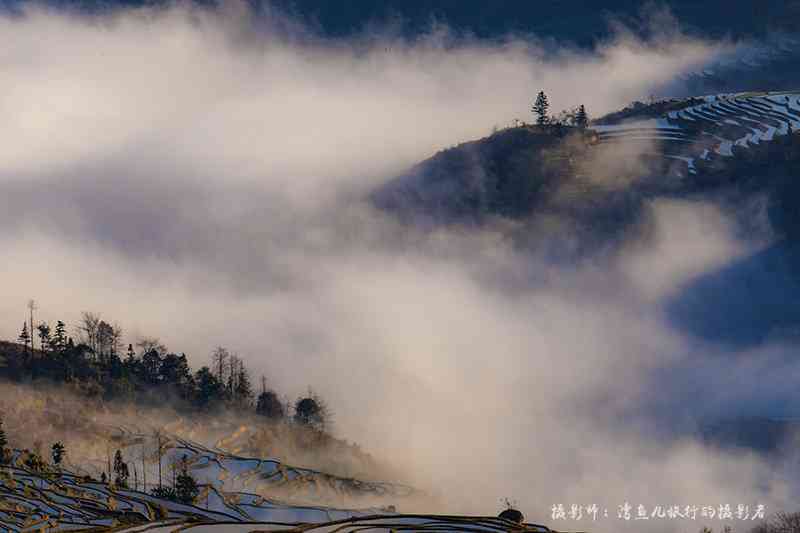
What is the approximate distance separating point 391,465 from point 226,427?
28.2 metres

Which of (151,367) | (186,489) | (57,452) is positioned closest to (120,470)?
(57,452)

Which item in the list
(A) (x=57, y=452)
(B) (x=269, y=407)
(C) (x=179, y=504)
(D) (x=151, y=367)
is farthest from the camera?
(B) (x=269, y=407)

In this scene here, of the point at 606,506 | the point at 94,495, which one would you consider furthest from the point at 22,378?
the point at 606,506

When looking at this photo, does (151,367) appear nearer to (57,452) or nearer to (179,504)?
(57,452)

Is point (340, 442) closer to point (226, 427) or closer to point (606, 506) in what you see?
point (226, 427)

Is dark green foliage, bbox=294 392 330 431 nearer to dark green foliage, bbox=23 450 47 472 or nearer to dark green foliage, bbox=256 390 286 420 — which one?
dark green foliage, bbox=256 390 286 420

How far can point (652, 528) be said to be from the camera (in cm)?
17012

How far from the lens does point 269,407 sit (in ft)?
606

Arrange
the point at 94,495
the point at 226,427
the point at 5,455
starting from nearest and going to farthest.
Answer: the point at 94,495, the point at 5,455, the point at 226,427

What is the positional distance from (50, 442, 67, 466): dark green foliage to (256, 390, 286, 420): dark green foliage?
39.6m

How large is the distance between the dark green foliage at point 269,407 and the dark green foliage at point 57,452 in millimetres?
39648

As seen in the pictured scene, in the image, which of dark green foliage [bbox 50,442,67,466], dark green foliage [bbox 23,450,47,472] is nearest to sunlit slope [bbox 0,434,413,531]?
dark green foliage [bbox 23,450,47,472]

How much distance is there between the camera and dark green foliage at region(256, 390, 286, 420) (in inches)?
7195

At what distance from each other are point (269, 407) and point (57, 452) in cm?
4550
